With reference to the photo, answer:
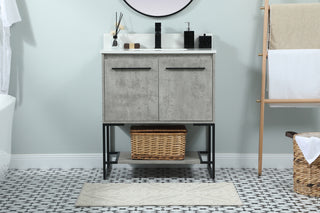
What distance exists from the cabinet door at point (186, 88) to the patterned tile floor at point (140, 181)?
49 cm

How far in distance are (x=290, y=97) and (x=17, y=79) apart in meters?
1.94

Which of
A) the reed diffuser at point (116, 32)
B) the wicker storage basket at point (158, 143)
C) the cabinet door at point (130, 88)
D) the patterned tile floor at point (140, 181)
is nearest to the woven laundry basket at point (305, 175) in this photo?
the patterned tile floor at point (140, 181)

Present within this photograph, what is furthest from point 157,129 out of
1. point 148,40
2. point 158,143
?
point 148,40

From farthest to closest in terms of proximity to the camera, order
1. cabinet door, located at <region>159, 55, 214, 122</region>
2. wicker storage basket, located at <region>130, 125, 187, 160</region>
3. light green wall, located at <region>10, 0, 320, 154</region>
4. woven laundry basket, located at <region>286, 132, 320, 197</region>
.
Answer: light green wall, located at <region>10, 0, 320, 154</region> < wicker storage basket, located at <region>130, 125, 187, 160</region> < cabinet door, located at <region>159, 55, 214, 122</region> < woven laundry basket, located at <region>286, 132, 320, 197</region>

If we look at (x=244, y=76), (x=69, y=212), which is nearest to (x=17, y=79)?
(x=69, y=212)

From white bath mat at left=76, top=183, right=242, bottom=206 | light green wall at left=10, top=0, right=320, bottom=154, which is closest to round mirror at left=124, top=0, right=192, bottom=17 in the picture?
light green wall at left=10, top=0, right=320, bottom=154

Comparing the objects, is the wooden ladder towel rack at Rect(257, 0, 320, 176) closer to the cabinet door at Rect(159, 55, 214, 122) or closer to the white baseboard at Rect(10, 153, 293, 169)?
the white baseboard at Rect(10, 153, 293, 169)

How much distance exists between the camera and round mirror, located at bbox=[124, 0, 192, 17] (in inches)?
127

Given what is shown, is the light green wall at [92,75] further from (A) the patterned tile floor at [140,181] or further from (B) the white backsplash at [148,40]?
(A) the patterned tile floor at [140,181]

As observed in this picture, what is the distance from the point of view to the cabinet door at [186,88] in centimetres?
291

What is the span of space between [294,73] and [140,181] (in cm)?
126

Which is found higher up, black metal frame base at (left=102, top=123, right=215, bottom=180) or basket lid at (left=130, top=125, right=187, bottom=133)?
basket lid at (left=130, top=125, right=187, bottom=133)

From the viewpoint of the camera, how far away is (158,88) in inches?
115

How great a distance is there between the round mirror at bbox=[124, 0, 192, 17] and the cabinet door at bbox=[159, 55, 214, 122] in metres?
0.49
